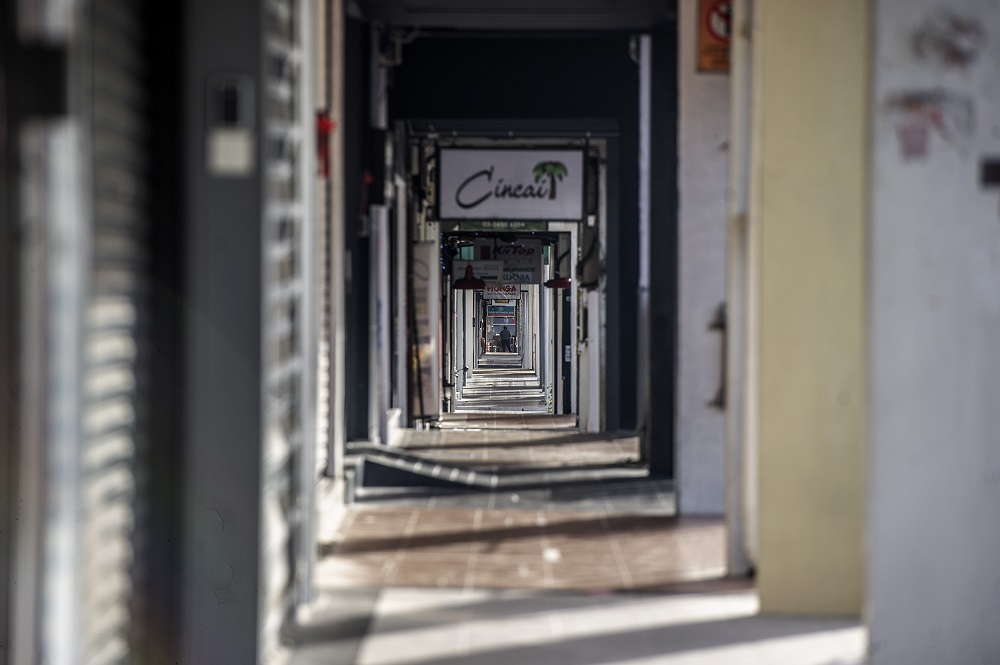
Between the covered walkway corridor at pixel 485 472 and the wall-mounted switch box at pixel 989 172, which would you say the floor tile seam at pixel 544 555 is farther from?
the wall-mounted switch box at pixel 989 172

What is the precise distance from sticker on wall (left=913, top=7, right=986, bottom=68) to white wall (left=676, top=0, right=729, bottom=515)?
311cm

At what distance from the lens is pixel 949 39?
9.59 feet

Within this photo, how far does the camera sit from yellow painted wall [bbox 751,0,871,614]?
4.18 metres

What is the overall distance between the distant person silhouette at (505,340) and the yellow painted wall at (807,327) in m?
39.8

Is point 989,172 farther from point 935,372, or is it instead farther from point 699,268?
point 699,268

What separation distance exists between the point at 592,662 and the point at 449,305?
55.3ft

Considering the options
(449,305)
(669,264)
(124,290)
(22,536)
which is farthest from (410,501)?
(449,305)

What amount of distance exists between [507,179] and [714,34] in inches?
168

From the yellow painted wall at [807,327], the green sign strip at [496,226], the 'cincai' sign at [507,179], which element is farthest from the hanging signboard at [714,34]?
the green sign strip at [496,226]

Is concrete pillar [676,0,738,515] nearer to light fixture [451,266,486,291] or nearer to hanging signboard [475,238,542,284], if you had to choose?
light fixture [451,266,486,291]

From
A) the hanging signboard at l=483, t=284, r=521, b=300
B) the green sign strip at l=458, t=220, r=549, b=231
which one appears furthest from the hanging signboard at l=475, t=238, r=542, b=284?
the hanging signboard at l=483, t=284, r=521, b=300

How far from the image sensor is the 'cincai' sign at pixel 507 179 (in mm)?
9859

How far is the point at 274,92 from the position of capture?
3545mm

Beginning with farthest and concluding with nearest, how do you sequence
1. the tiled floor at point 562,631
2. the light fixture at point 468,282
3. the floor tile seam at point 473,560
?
the light fixture at point 468,282, the floor tile seam at point 473,560, the tiled floor at point 562,631
